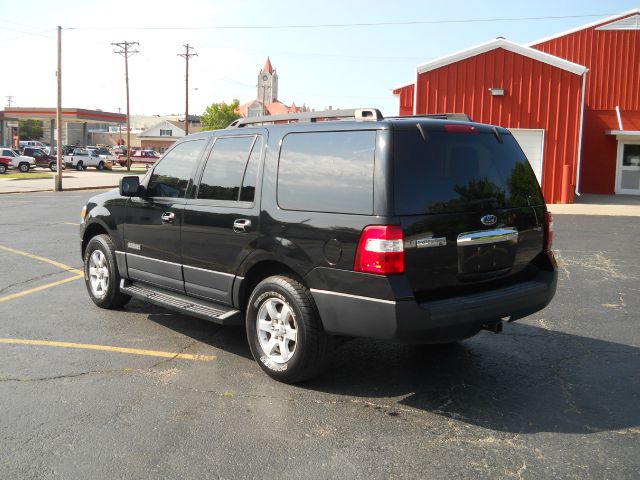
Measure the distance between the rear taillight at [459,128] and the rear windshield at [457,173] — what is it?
29 mm

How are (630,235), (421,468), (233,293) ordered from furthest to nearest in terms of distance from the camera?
(630,235) < (233,293) < (421,468)

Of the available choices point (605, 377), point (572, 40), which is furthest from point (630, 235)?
point (572, 40)

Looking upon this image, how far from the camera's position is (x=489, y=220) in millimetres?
4535

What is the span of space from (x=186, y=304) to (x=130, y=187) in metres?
1.38

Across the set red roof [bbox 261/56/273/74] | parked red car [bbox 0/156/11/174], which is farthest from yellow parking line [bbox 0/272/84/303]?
red roof [bbox 261/56/273/74]

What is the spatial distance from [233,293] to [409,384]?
1.54 m

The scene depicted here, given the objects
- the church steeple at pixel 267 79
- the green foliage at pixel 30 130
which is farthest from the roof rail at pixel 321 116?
the church steeple at pixel 267 79

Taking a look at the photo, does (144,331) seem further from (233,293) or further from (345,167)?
(345,167)

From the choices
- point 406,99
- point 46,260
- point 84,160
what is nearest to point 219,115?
point 84,160

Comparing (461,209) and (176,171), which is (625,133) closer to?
(176,171)

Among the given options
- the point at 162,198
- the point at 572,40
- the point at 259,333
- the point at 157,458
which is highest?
the point at 572,40

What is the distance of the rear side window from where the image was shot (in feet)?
14.1

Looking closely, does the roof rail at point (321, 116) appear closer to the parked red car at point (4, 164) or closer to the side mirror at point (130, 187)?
the side mirror at point (130, 187)

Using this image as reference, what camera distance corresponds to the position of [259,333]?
4.89 meters
